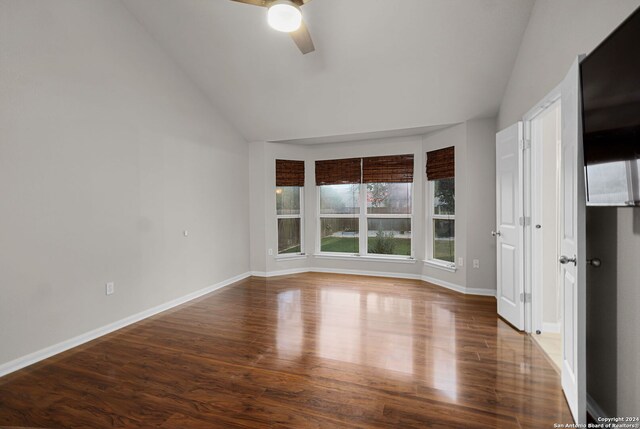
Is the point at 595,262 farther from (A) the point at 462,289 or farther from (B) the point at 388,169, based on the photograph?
(B) the point at 388,169

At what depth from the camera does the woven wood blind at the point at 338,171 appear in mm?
→ 5340

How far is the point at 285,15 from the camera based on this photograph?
2.04 meters

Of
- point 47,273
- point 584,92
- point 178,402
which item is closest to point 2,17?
point 47,273

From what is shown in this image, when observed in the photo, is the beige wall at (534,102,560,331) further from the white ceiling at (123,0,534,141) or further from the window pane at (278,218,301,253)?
the window pane at (278,218,301,253)

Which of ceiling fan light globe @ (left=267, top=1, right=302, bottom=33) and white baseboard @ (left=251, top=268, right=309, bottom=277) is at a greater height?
ceiling fan light globe @ (left=267, top=1, right=302, bottom=33)

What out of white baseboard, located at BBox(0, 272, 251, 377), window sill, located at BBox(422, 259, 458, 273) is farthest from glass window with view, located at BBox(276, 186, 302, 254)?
window sill, located at BBox(422, 259, 458, 273)

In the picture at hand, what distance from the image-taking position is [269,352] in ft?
8.54

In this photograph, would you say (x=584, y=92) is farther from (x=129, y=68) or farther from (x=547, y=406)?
(x=129, y=68)

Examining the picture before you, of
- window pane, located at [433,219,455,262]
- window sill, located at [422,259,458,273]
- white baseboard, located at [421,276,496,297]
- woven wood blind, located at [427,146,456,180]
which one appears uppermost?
woven wood blind, located at [427,146,456,180]

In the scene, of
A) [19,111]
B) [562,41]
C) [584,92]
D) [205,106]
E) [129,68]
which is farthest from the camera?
[205,106]

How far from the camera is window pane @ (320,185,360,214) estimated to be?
5.46 meters

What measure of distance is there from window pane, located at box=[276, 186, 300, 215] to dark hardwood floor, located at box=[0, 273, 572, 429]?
7.45 feet

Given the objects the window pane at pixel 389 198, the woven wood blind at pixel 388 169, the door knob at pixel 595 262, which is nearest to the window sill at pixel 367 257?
the window pane at pixel 389 198

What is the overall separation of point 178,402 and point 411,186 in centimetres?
432
